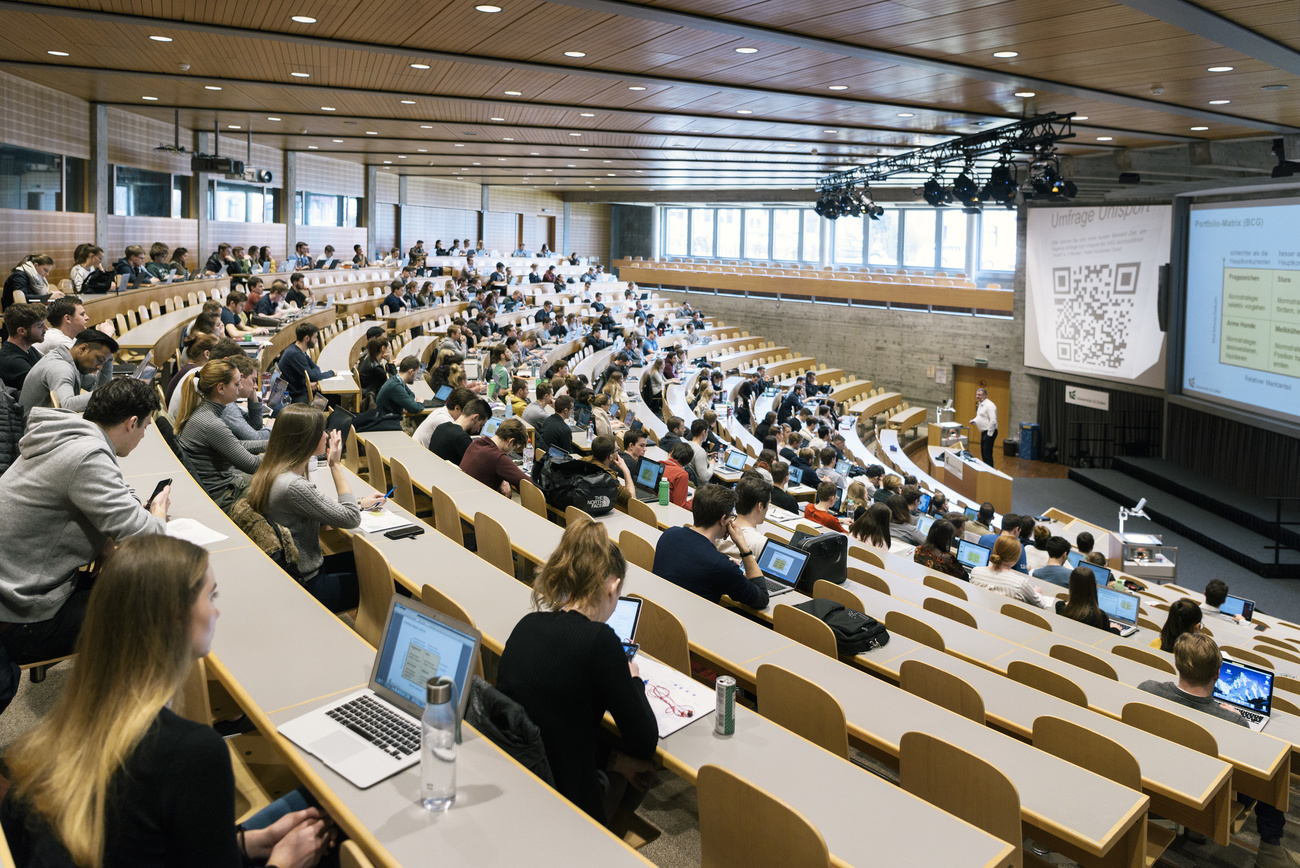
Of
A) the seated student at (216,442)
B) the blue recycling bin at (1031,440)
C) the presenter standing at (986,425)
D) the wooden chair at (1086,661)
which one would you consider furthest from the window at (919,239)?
the seated student at (216,442)

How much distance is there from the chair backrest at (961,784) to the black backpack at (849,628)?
104 centimetres

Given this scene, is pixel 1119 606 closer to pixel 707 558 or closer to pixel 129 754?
pixel 707 558

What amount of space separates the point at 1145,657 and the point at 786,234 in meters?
26.9

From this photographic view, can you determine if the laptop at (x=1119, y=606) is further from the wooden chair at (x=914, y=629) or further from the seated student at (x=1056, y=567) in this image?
the wooden chair at (x=914, y=629)

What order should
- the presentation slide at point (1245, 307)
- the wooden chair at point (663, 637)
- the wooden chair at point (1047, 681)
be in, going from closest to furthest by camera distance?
the wooden chair at point (663, 637)
the wooden chair at point (1047, 681)
the presentation slide at point (1245, 307)

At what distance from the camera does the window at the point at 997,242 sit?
80.7 ft

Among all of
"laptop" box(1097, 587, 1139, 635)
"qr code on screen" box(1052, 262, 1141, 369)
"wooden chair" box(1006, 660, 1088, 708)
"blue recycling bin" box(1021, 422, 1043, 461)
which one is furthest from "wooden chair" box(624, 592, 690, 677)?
"blue recycling bin" box(1021, 422, 1043, 461)

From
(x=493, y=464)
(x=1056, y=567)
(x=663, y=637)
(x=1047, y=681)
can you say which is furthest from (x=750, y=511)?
(x=1056, y=567)

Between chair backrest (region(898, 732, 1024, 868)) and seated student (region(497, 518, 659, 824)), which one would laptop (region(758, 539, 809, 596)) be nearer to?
chair backrest (region(898, 732, 1024, 868))

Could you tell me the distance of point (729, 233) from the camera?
1302 inches

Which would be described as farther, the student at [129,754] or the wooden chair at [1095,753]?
the wooden chair at [1095,753]

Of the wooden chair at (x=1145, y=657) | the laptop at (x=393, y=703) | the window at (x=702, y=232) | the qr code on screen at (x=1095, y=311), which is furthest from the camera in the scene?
the window at (x=702, y=232)

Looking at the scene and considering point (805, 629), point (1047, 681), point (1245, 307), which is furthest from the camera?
point (1245, 307)

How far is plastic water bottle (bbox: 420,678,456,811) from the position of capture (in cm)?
231
